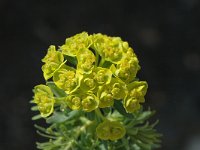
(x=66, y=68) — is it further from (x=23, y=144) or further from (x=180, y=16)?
(x=180, y=16)

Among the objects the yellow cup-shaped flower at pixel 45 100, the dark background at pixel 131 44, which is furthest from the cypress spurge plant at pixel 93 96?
the dark background at pixel 131 44

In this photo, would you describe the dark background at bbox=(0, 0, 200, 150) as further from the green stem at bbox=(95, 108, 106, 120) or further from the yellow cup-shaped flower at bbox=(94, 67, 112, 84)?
the yellow cup-shaped flower at bbox=(94, 67, 112, 84)

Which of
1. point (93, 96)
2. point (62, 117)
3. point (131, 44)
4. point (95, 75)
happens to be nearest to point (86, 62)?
point (95, 75)

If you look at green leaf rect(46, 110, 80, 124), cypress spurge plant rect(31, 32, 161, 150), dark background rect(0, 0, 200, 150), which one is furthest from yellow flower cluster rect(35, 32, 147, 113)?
dark background rect(0, 0, 200, 150)

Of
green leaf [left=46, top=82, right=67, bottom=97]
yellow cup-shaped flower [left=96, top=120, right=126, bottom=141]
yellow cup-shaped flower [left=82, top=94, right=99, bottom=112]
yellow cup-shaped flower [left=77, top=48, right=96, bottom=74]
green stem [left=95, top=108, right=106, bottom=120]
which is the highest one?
yellow cup-shaped flower [left=77, top=48, right=96, bottom=74]

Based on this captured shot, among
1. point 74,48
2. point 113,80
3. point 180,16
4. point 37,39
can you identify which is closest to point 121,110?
point 113,80
